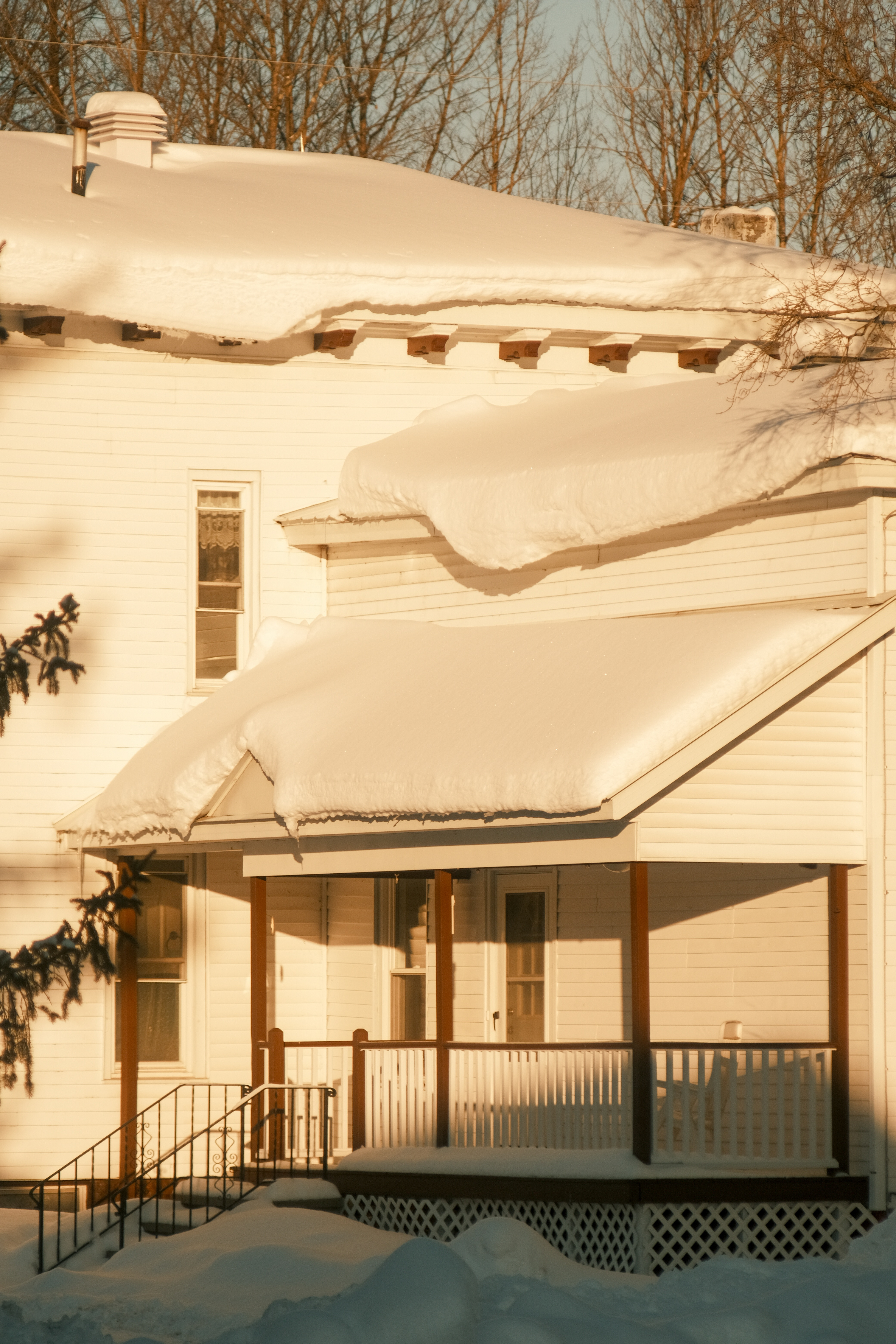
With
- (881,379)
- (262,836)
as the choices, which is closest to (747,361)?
(881,379)

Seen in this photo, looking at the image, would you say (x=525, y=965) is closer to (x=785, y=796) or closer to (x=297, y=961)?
(x=297, y=961)

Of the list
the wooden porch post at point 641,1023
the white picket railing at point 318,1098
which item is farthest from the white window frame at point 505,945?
the wooden porch post at point 641,1023

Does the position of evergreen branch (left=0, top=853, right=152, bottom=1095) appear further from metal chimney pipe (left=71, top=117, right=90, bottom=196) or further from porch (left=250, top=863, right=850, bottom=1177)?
metal chimney pipe (left=71, top=117, right=90, bottom=196)

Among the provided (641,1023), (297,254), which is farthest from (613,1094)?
(297,254)

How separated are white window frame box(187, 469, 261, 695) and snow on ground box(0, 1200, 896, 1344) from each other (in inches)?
197

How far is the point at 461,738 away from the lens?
13852 mm

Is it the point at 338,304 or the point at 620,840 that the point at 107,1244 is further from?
the point at 338,304

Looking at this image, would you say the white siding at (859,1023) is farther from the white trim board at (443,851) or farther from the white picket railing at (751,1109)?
the white trim board at (443,851)

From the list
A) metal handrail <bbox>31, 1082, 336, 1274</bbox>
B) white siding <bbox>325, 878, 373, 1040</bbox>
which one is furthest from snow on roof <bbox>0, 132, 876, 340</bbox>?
metal handrail <bbox>31, 1082, 336, 1274</bbox>

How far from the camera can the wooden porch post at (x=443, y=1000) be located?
14328 millimetres

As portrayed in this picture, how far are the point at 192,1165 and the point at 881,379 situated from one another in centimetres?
823

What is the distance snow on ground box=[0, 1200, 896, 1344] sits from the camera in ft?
30.1

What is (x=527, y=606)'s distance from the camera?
16422 millimetres

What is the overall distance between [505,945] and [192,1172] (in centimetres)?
357
